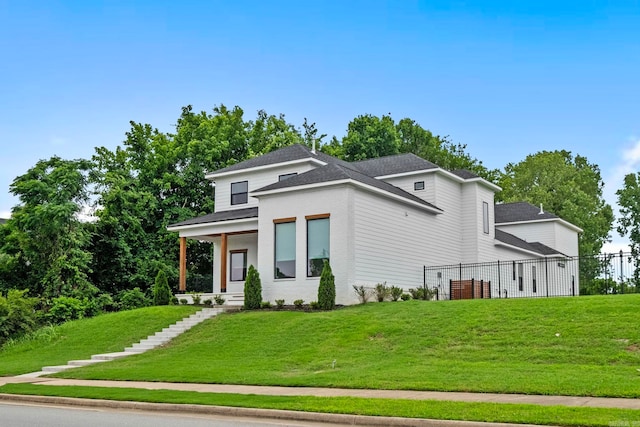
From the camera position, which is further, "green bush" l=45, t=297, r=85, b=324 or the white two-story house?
"green bush" l=45, t=297, r=85, b=324

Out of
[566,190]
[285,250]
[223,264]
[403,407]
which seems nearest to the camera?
[403,407]

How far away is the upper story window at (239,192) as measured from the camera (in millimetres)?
36938

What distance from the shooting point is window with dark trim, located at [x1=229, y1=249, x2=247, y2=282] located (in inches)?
1406

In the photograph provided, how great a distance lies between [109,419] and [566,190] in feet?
188

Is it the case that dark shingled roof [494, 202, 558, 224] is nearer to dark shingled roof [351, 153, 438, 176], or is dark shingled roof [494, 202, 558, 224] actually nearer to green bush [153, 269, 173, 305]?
dark shingled roof [351, 153, 438, 176]

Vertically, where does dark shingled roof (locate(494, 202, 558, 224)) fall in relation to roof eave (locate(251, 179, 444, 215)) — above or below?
above

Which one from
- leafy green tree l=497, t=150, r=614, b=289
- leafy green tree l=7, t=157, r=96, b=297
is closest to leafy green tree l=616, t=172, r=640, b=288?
leafy green tree l=497, t=150, r=614, b=289

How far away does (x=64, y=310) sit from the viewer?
3222 centimetres

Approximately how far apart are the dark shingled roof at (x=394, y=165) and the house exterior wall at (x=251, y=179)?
13.9ft

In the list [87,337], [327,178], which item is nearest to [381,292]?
[327,178]

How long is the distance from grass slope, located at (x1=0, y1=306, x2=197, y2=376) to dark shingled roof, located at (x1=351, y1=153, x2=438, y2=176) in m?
12.3

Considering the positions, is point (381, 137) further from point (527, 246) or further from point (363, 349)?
point (363, 349)

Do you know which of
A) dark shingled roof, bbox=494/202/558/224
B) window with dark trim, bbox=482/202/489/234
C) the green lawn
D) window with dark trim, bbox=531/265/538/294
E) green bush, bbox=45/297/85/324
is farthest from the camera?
dark shingled roof, bbox=494/202/558/224

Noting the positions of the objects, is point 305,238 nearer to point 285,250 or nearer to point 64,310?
point 285,250
